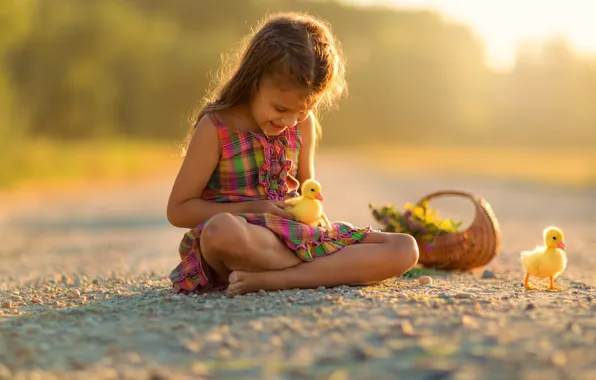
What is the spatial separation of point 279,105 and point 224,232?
80cm

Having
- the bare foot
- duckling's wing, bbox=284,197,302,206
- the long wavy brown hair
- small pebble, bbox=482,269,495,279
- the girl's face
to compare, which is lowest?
small pebble, bbox=482,269,495,279

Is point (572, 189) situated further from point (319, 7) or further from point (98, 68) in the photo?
point (319, 7)

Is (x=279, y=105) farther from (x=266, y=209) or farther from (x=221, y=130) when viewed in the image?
(x=266, y=209)

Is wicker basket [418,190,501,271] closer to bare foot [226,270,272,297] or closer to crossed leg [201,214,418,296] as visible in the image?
crossed leg [201,214,418,296]

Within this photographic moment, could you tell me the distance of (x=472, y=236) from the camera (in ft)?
19.9

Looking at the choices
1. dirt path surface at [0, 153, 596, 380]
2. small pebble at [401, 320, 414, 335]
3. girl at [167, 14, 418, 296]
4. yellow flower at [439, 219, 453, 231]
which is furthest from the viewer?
yellow flower at [439, 219, 453, 231]

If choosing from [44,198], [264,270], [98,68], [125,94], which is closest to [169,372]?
[264,270]

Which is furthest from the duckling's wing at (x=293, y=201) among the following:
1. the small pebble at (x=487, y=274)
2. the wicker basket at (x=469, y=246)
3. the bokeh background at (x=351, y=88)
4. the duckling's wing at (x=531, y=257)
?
the bokeh background at (x=351, y=88)

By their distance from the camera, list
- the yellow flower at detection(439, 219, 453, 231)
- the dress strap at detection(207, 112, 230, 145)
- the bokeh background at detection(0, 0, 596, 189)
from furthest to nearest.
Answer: the bokeh background at detection(0, 0, 596, 189), the yellow flower at detection(439, 219, 453, 231), the dress strap at detection(207, 112, 230, 145)

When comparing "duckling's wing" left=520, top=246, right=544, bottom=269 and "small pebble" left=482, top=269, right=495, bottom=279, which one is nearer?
"duckling's wing" left=520, top=246, right=544, bottom=269

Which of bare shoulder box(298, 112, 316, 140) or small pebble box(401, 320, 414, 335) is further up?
bare shoulder box(298, 112, 316, 140)

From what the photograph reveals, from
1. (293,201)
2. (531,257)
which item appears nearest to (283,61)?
(293,201)

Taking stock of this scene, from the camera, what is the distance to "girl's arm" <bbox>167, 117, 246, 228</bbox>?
4.51 meters

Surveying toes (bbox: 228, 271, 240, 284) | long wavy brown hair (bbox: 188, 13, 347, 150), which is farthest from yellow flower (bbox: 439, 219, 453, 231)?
toes (bbox: 228, 271, 240, 284)
